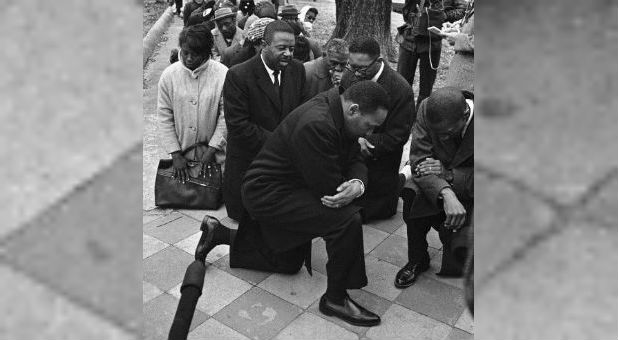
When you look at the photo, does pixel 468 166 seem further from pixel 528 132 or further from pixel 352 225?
pixel 528 132

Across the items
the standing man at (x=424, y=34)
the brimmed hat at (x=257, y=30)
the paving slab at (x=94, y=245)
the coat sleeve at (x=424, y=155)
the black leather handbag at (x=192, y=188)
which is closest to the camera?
the paving slab at (x=94, y=245)

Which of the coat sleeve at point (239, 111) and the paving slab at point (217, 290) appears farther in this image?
the coat sleeve at point (239, 111)

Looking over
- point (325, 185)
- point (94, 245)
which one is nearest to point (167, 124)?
point (325, 185)

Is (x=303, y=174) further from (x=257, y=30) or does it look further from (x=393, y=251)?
(x=257, y=30)

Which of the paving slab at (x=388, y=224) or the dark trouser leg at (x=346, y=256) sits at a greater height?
the dark trouser leg at (x=346, y=256)

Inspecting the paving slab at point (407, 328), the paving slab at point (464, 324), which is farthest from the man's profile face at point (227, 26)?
the paving slab at point (464, 324)

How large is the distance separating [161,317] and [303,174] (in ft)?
3.61

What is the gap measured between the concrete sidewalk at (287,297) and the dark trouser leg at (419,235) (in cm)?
14

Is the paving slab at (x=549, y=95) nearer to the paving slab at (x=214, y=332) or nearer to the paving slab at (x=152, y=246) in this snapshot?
the paving slab at (x=214, y=332)

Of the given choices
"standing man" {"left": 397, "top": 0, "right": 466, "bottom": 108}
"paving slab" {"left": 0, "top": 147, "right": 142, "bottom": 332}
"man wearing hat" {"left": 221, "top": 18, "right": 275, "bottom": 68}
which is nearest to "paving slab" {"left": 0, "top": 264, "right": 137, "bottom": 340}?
"paving slab" {"left": 0, "top": 147, "right": 142, "bottom": 332}

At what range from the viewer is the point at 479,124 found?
76 centimetres

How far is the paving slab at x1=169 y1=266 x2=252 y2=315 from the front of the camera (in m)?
3.19

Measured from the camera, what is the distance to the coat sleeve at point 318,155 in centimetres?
291

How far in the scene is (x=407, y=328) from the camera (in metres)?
3.06
